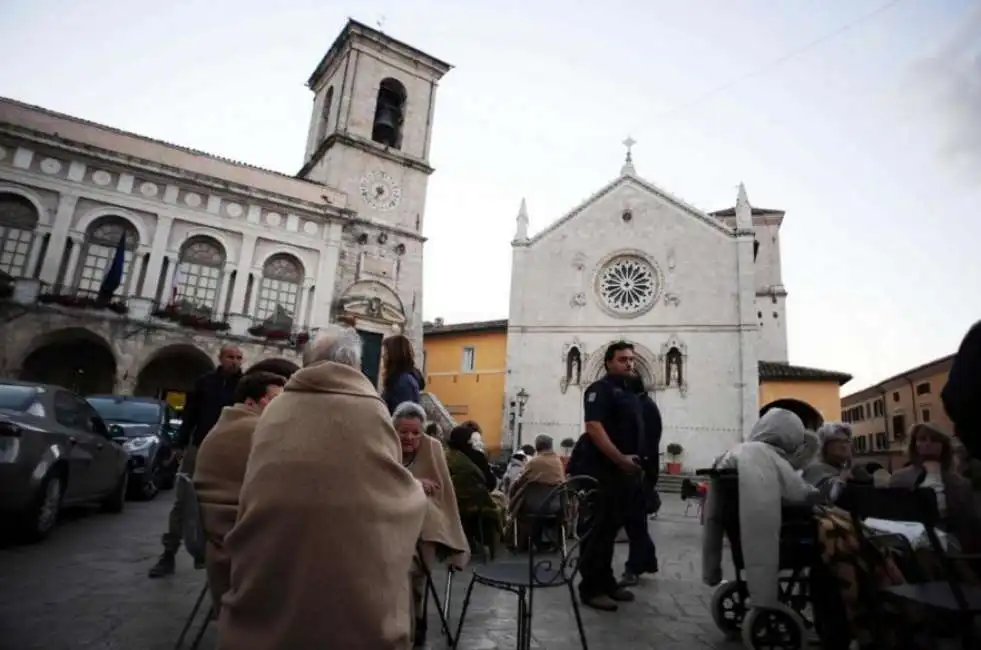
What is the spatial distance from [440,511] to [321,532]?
130 centimetres

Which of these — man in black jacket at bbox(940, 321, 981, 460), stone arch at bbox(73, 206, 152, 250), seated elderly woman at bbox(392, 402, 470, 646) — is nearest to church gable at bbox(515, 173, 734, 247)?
stone arch at bbox(73, 206, 152, 250)

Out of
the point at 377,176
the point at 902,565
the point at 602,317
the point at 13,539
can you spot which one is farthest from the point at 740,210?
the point at 13,539

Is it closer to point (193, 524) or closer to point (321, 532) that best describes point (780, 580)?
point (321, 532)

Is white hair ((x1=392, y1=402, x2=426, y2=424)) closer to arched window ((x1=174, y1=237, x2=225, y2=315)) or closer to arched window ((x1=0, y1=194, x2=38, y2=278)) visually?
arched window ((x1=174, y1=237, x2=225, y2=315))

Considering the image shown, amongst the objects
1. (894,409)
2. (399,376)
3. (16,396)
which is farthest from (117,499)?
(894,409)

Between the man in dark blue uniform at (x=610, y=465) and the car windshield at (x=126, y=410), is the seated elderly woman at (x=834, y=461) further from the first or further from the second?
the car windshield at (x=126, y=410)

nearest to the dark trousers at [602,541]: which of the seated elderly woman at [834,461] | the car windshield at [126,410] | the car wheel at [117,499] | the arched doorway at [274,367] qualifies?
the seated elderly woman at [834,461]

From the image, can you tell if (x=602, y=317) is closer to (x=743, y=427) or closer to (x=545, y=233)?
(x=545, y=233)

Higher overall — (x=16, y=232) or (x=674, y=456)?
(x=16, y=232)

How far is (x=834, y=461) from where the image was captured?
4945 mm

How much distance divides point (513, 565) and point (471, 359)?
23.7m

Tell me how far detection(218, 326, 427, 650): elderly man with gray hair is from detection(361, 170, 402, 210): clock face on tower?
21437mm

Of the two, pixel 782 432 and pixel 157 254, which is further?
pixel 157 254

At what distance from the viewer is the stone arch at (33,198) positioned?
16.5m
